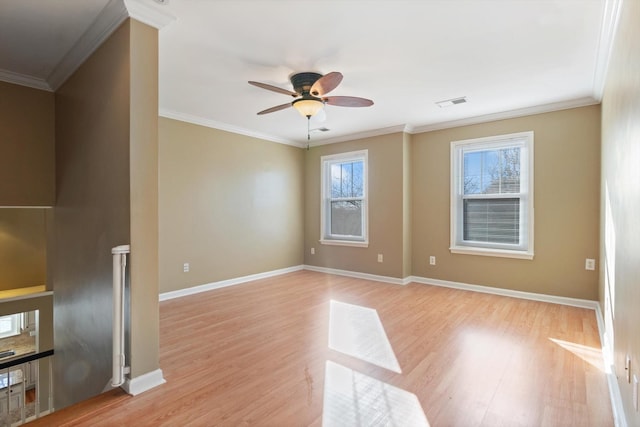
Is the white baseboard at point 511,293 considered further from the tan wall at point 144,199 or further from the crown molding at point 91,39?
the crown molding at point 91,39

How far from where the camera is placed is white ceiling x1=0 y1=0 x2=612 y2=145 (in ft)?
7.02

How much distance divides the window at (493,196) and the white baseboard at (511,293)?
494 millimetres

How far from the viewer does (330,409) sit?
190 cm

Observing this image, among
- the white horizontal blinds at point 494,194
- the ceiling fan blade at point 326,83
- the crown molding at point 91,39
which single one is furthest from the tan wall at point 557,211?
the crown molding at point 91,39

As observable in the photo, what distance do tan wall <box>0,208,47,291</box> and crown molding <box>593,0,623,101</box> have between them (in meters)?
7.07

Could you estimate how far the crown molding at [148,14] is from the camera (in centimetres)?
205

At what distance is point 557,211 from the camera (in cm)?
399

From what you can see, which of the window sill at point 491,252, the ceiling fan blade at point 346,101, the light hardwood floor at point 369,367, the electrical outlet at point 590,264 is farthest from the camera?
the window sill at point 491,252

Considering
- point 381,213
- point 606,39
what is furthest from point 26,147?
point 606,39

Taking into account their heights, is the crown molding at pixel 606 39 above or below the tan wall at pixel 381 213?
above

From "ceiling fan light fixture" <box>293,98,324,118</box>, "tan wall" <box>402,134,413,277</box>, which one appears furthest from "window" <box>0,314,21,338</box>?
"tan wall" <box>402,134,413,277</box>

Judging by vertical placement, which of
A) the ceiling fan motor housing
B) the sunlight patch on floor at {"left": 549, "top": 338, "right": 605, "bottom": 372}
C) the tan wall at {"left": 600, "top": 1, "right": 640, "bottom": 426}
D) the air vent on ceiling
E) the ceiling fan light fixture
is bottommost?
the sunlight patch on floor at {"left": 549, "top": 338, "right": 605, "bottom": 372}

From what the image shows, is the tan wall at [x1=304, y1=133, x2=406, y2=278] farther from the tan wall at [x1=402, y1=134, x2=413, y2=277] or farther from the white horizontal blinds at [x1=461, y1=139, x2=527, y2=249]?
the white horizontal blinds at [x1=461, y1=139, x2=527, y2=249]

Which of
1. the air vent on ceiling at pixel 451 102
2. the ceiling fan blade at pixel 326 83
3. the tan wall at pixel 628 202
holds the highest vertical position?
the air vent on ceiling at pixel 451 102
